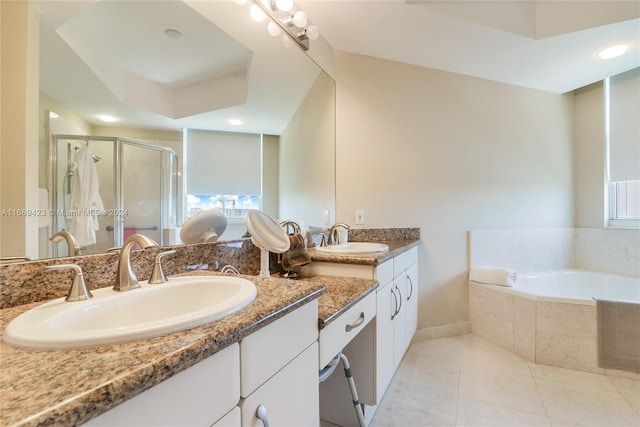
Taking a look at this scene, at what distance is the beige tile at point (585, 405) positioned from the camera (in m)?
1.39

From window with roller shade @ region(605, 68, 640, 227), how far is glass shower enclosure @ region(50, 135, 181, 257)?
363cm

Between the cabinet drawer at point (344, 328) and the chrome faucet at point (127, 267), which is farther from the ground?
the chrome faucet at point (127, 267)

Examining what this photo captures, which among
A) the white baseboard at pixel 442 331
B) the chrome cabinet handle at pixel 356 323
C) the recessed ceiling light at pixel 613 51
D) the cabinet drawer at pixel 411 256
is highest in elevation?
the recessed ceiling light at pixel 613 51

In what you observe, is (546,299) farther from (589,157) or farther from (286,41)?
(286,41)

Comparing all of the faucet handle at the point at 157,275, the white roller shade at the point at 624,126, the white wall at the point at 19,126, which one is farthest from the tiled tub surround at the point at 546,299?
the white wall at the point at 19,126

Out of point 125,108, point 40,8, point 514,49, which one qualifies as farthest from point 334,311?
point 514,49

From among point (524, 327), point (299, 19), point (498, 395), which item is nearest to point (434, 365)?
point (498, 395)

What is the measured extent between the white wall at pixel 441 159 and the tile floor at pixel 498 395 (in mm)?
475

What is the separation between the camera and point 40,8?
698 millimetres

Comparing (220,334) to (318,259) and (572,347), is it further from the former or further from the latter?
(572,347)

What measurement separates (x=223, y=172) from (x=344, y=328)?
2.77ft

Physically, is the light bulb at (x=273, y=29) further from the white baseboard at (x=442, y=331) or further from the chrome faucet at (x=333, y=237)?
the white baseboard at (x=442, y=331)

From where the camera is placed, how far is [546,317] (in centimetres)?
191

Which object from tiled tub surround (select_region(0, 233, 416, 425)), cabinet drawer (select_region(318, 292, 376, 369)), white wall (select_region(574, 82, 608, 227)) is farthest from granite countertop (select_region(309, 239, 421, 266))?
white wall (select_region(574, 82, 608, 227))
